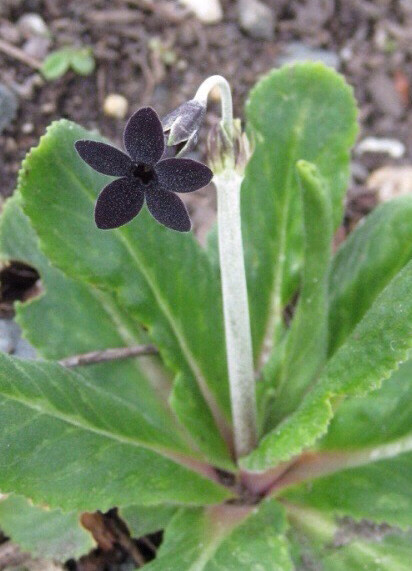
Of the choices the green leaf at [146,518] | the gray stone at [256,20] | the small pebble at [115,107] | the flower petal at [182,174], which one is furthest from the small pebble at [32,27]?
the flower petal at [182,174]

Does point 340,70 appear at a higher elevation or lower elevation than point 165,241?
lower

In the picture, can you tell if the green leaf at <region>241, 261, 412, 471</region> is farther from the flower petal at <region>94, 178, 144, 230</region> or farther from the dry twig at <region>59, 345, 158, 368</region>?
the dry twig at <region>59, 345, 158, 368</region>

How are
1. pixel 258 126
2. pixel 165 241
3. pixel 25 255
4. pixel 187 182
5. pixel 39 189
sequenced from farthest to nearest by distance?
1. pixel 25 255
2. pixel 258 126
3. pixel 165 241
4. pixel 39 189
5. pixel 187 182

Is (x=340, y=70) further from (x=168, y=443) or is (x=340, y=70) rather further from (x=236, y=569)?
(x=236, y=569)

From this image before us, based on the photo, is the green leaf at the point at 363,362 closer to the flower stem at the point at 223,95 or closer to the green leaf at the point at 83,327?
the flower stem at the point at 223,95

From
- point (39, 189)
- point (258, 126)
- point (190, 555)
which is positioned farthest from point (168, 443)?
point (258, 126)

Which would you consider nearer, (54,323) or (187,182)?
(187,182)

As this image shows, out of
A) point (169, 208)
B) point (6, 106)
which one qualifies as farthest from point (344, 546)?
point (6, 106)
